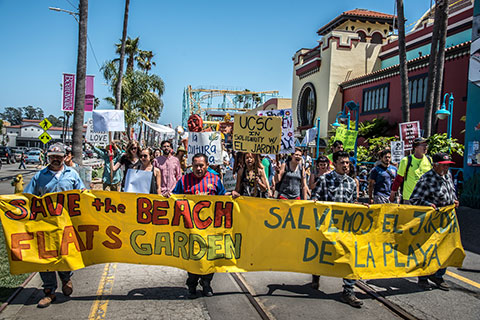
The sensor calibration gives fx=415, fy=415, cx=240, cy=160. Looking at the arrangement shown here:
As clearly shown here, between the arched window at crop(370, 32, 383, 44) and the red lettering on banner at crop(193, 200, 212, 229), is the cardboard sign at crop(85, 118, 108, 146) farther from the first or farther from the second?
the arched window at crop(370, 32, 383, 44)

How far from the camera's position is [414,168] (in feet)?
23.1

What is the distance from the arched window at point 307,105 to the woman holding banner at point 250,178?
893 inches

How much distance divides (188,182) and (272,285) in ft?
5.74

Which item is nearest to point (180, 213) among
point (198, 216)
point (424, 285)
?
point (198, 216)

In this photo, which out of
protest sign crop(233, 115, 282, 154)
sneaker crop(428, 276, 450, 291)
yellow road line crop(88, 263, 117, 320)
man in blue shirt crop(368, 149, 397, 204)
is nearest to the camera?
yellow road line crop(88, 263, 117, 320)

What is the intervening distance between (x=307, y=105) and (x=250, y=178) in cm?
2468

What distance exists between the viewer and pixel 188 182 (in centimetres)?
529

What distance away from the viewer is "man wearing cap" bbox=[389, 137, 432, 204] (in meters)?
6.99

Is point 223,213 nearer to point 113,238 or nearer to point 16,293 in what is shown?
point 113,238

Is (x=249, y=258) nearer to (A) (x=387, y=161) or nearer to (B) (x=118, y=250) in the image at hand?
(B) (x=118, y=250)

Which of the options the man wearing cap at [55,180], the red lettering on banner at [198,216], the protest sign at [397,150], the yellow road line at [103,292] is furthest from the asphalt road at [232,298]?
the protest sign at [397,150]

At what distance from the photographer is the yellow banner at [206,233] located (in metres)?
4.87

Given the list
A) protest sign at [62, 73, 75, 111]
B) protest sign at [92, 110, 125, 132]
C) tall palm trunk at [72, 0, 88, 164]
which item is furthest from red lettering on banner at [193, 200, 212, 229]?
protest sign at [62, 73, 75, 111]

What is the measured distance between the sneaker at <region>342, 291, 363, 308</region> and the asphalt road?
7cm
